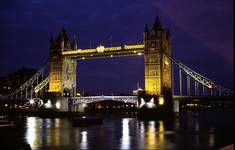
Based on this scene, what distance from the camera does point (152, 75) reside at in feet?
204

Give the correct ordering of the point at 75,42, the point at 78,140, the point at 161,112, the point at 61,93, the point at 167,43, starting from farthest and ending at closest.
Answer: the point at 75,42, the point at 61,93, the point at 167,43, the point at 161,112, the point at 78,140

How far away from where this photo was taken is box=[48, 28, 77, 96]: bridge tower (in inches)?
2842

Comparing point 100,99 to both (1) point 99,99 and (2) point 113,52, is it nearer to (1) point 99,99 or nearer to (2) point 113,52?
(1) point 99,99

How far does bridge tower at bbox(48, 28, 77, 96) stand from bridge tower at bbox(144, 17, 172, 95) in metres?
16.6

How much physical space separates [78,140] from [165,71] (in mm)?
34827

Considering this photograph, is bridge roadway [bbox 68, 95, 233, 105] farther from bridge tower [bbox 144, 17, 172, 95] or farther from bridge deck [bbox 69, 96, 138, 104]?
bridge tower [bbox 144, 17, 172, 95]

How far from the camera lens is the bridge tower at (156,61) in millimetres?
61375

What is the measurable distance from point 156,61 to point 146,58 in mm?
1594

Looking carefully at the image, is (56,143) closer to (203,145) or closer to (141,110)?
(203,145)

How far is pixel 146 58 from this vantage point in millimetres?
62500

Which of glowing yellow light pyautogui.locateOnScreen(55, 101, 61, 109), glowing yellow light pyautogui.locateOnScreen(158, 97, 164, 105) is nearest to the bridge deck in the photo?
glowing yellow light pyautogui.locateOnScreen(55, 101, 61, 109)

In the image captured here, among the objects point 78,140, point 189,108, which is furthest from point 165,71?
point 189,108

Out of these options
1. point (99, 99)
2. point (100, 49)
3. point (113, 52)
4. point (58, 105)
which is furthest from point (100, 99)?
point (58, 105)

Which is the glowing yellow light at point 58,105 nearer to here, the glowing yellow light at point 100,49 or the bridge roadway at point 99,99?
the bridge roadway at point 99,99
